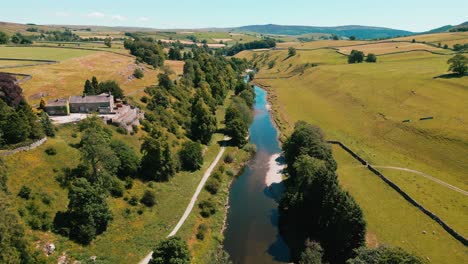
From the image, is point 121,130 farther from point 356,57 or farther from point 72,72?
point 356,57

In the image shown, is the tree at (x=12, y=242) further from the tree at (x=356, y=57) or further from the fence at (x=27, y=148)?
the tree at (x=356, y=57)

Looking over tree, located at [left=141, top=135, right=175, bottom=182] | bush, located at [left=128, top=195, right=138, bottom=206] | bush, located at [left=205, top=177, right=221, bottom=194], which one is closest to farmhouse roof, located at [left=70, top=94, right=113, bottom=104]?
tree, located at [left=141, top=135, right=175, bottom=182]

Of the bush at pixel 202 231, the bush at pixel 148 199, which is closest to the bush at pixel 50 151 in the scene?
the bush at pixel 148 199

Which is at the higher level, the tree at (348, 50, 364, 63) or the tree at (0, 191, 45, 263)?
the tree at (348, 50, 364, 63)

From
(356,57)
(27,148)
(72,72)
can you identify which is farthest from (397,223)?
(356,57)

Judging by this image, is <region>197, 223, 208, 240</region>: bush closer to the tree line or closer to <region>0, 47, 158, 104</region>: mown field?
the tree line
